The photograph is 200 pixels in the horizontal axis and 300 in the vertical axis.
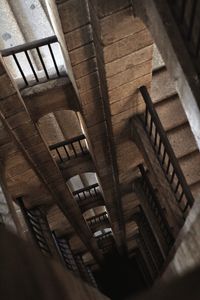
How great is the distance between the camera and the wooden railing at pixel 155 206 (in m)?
7.51

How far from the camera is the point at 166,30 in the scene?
2.98 m

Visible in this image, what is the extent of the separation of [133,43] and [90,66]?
63 centimetres

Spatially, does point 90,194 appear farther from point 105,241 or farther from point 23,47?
point 105,241

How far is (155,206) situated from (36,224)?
2622 mm

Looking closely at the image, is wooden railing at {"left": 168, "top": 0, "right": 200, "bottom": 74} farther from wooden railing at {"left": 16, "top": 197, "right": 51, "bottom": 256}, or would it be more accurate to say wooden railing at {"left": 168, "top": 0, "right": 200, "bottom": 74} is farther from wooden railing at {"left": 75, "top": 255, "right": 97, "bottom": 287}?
wooden railing at {"left": 75, "top": 255, "right": 97, "bottom": 287}

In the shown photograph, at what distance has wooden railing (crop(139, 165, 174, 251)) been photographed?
24.6 ft

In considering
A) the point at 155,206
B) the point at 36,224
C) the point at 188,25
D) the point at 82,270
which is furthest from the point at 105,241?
the point at 188,25

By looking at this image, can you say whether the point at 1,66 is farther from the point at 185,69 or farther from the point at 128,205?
the point at 128,205

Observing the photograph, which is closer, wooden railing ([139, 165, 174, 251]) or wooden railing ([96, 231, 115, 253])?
wooden railing ([139, 165, 174, 251])

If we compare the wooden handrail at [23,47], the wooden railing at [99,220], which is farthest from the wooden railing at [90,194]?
the wooden handrail at [23,47]

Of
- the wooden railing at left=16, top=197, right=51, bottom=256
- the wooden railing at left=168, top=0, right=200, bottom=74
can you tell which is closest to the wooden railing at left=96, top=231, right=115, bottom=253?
the wooden railing at left=16, top=197, right=51, bottom=256

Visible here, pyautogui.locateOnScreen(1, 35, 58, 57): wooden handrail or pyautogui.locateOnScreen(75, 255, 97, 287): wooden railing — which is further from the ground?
pyautogui.locateOnScreen(1, 35, 58, 57): wooden handrail

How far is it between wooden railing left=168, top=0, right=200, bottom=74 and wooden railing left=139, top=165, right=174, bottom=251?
504 cm

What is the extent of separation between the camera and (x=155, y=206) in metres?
8.16
